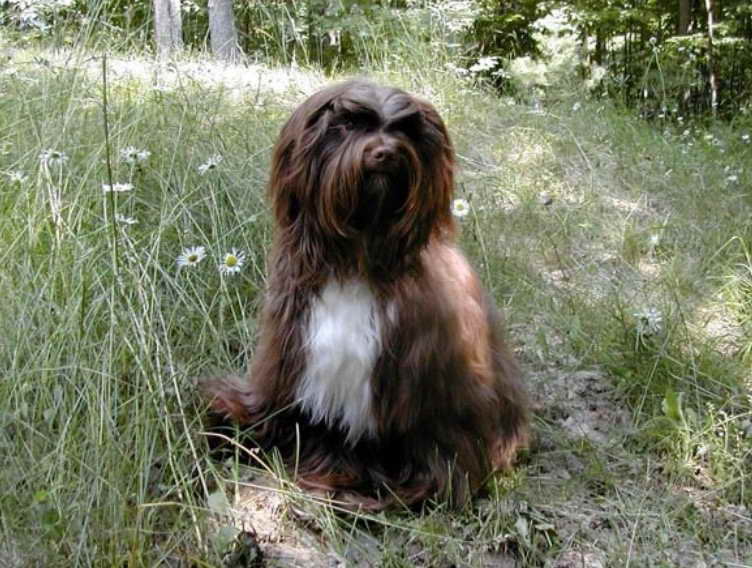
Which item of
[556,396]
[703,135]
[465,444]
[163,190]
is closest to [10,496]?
[465,444]

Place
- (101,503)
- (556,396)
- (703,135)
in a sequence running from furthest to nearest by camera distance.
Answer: (703,135), (556,396), (101,503)

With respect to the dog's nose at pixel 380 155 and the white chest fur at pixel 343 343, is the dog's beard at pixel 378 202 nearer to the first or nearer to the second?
the dog's nose at pixel 380 155

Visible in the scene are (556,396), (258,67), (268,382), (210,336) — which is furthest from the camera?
(258,67)

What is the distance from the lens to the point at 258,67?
207 inches

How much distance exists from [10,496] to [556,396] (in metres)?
2.01

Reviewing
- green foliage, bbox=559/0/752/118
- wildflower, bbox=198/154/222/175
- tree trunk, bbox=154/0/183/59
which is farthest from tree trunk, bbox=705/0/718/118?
wildflower, bbox=198/154/222/175

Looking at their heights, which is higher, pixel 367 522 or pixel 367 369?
pixel 367 369

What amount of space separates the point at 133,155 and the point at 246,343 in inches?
33.0

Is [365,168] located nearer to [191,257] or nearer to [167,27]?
[191,257]

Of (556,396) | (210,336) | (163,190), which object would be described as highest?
(163,190)

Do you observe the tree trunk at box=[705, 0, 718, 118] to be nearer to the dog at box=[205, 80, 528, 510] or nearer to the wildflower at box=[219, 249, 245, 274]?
the wildflower at box=[219, 249, 245, 274]

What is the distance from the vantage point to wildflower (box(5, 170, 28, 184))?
3.21m

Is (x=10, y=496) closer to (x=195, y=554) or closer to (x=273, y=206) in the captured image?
(x=195, y=554)

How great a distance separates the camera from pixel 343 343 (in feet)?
8.30
